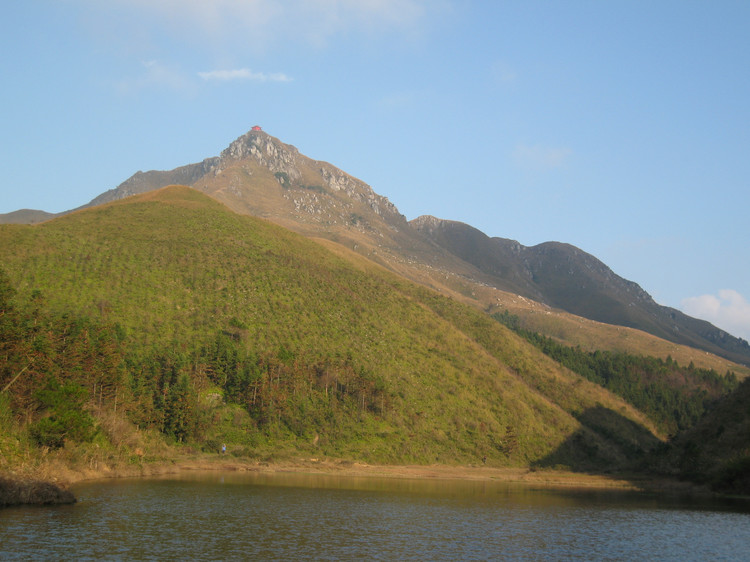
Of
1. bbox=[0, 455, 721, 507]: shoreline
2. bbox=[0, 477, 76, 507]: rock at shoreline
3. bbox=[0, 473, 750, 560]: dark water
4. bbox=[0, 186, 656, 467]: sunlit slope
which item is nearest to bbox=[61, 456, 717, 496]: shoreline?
bbox=[0, 455, 721, 507]: shoreline

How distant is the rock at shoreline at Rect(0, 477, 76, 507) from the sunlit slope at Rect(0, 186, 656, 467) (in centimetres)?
→ 4425

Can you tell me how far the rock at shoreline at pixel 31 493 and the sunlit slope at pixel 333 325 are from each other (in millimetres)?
44246

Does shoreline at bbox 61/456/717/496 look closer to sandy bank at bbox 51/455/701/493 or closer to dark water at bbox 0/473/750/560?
sandy bank at bbox 51/455/701/493

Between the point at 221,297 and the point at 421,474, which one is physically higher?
the point at 221,297

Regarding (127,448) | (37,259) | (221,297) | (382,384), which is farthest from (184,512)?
(37,259)

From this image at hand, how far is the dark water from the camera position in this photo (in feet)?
101

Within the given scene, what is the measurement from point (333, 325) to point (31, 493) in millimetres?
75318

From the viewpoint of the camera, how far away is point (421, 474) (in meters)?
80.8

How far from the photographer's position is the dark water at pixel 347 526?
30.8 meters

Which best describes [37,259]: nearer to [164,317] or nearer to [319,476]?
[164,317]

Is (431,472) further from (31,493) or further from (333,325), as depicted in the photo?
(31,493)

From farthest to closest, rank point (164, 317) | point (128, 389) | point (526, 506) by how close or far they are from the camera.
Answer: point (164, 317) → point (128, 389) → point (526, 506)

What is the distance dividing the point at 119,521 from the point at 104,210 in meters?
123

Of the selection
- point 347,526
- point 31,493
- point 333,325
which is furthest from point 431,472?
point 31,493
